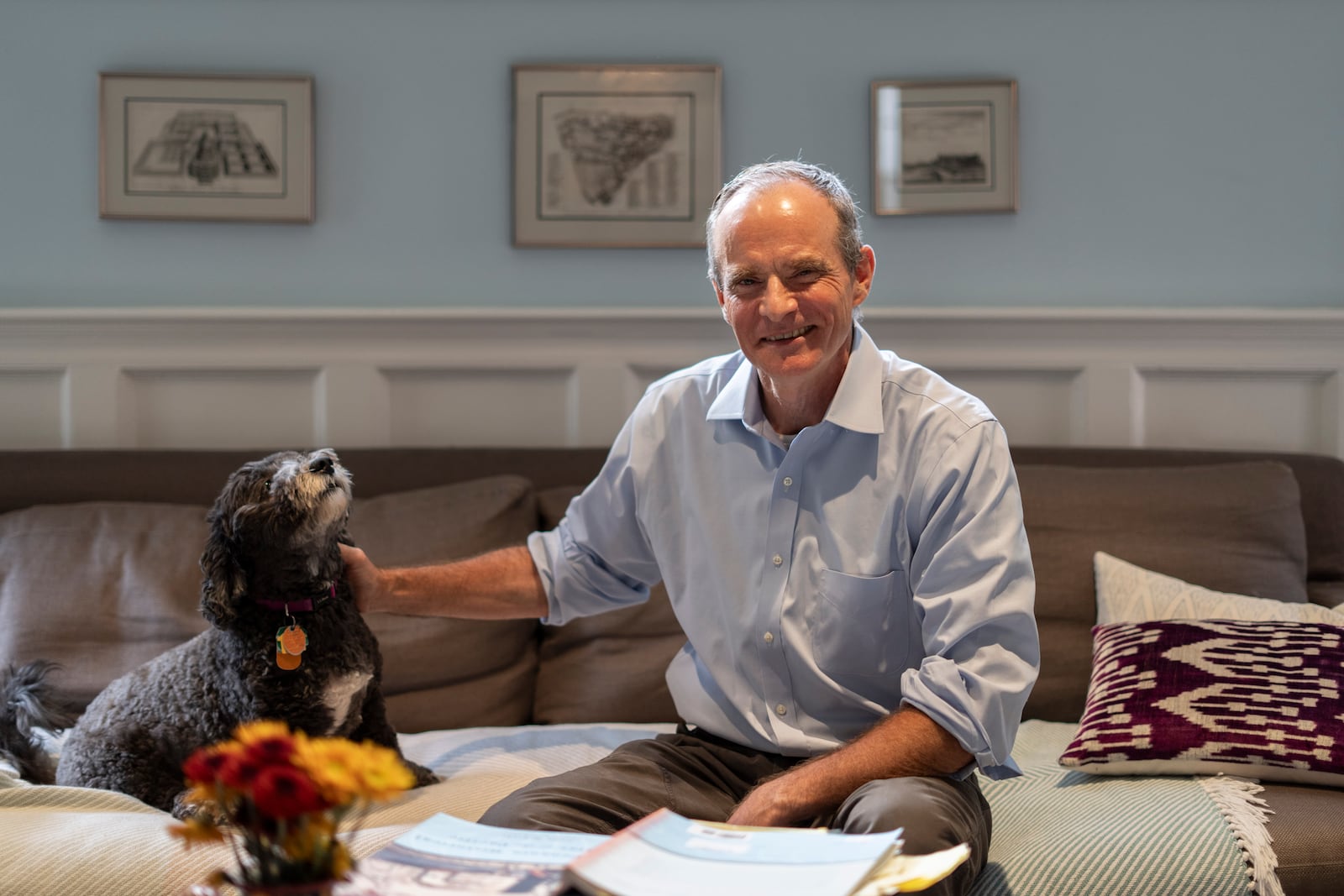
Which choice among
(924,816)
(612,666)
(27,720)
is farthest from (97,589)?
(924,816)

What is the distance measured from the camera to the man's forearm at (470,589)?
6.03 ft

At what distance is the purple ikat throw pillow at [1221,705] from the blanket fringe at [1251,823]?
50mm

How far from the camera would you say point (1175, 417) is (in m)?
2.86

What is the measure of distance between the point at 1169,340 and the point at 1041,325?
0.32 metres

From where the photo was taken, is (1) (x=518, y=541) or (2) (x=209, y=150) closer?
(1) (x=518, y=541)

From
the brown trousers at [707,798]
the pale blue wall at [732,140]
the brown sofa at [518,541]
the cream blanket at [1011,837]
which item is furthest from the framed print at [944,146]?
the brown trousers at [707,798]

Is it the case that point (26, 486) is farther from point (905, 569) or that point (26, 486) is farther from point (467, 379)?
point (905, 569)

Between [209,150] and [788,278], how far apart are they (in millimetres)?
1808

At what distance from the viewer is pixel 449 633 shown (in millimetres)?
2262

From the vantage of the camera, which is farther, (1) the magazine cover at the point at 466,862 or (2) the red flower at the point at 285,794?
Answer: (1) the magazine cover at the point at 466,862

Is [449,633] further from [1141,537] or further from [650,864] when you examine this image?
[1141,537]

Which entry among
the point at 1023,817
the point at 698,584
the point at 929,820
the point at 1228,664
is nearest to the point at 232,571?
the point at 698,584

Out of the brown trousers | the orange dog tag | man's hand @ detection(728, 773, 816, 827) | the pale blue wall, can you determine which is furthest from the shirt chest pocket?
the pale blue wall

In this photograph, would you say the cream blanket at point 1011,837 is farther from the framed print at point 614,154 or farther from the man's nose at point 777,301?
the framed print at point 614,154
